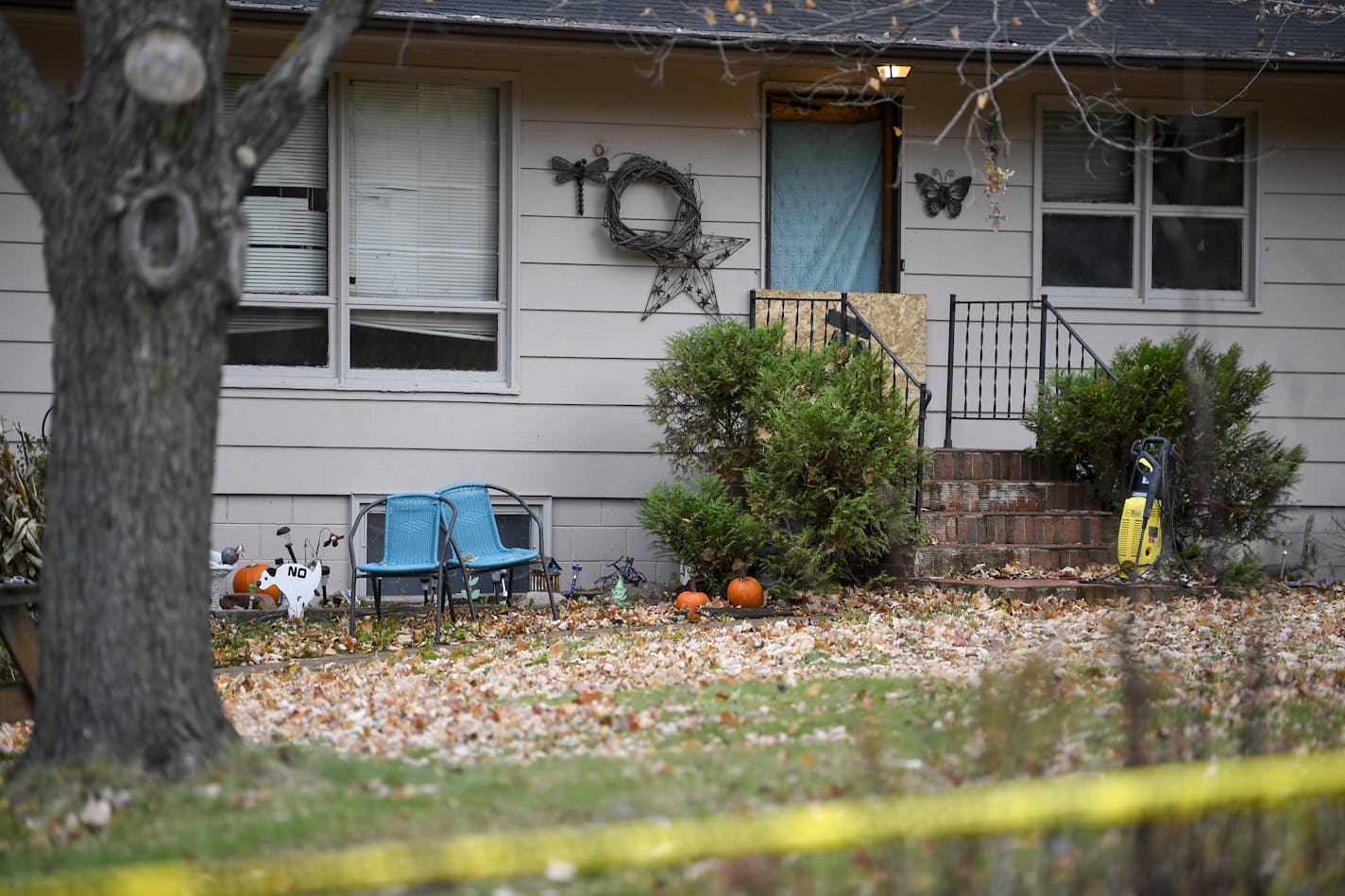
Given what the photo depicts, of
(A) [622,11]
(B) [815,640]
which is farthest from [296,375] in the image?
(B) [815,640]

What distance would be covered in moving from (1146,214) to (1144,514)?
3048mm

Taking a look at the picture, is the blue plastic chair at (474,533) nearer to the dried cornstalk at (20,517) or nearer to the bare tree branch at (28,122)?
the dried cornstalk at (20,517)

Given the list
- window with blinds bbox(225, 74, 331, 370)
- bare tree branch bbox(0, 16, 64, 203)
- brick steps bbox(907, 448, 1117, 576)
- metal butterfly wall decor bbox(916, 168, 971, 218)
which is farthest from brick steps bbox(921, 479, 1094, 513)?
bare tree branch bbox(0, 16, 64, 203)

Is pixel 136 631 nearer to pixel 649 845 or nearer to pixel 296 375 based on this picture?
pixel 649 845

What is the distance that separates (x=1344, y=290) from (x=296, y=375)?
24.0 ft

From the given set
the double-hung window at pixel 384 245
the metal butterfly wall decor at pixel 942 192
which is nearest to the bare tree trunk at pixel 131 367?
the double-hung window at pixel 384 245

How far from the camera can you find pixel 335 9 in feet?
13.2

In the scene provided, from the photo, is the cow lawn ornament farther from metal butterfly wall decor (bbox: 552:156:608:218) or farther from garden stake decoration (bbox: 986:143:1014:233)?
garden stake decoration (bbox: 986:143:1014:233)

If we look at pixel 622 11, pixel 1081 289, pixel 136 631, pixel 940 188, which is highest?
pixel 622 11

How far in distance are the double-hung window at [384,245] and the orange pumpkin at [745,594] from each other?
7.12 feet

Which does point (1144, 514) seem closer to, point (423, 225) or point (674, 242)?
point (674, 242)

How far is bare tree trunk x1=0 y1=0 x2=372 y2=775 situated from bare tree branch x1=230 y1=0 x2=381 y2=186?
92mm

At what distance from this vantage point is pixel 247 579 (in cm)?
833

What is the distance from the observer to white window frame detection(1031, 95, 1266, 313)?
9375 mm
